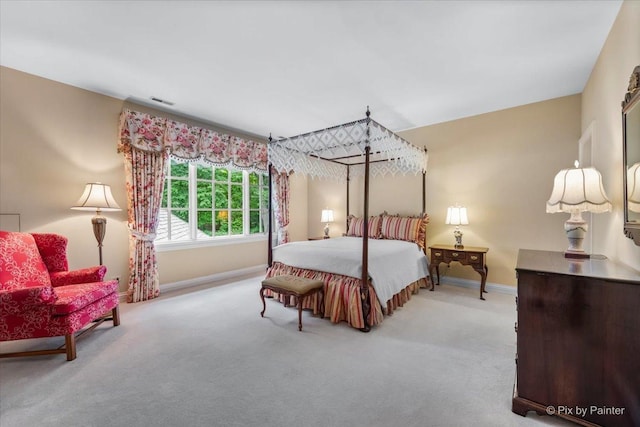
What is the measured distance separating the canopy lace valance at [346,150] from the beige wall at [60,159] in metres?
2.14

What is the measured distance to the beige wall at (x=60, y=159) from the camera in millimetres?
2852

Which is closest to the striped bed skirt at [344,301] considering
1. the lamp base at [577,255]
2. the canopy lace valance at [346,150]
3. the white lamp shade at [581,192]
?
the canopy lace valance at [346,150]

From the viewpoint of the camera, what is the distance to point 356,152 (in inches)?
204

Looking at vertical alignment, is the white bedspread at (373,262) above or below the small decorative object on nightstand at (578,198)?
below

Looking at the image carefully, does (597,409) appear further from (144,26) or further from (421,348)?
(144,26)

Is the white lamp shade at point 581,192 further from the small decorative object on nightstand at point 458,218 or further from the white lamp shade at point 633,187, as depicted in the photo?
the small decorative object on nightstand at point 458,218

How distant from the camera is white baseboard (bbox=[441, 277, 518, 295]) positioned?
383 centimetres

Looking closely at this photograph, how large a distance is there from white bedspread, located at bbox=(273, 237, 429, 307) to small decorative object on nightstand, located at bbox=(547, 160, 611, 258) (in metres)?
1.55

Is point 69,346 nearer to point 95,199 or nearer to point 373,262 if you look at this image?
point 95,199

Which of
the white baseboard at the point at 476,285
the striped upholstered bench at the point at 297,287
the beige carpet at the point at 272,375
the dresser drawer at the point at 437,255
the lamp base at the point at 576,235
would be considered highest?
the lamp base at the point at 576,235

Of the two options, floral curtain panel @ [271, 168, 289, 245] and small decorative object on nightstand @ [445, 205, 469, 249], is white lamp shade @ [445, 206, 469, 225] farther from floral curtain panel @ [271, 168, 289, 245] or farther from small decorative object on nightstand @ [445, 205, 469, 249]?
floral curtain panel @ [271, 168, 289, 245]

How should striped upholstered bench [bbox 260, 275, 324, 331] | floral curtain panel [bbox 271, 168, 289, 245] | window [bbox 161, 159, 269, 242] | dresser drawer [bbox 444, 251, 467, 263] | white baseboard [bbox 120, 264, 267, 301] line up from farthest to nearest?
floral curtain panel [bbox 271, 168, 289, 245], window [bbox 161, 159, 269, 242], white baseboard [bbox 120, 264, 267, 301], dresser drawer [bbox 444, 251, 467, 263], striped upholstered bench [bbox 260, 275, 324, 331]

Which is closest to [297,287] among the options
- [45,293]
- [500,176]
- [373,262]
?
[373,262]

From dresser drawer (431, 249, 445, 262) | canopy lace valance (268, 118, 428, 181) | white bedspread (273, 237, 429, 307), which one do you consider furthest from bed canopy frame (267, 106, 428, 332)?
dresser drawer (431, 249, 445, 262)
